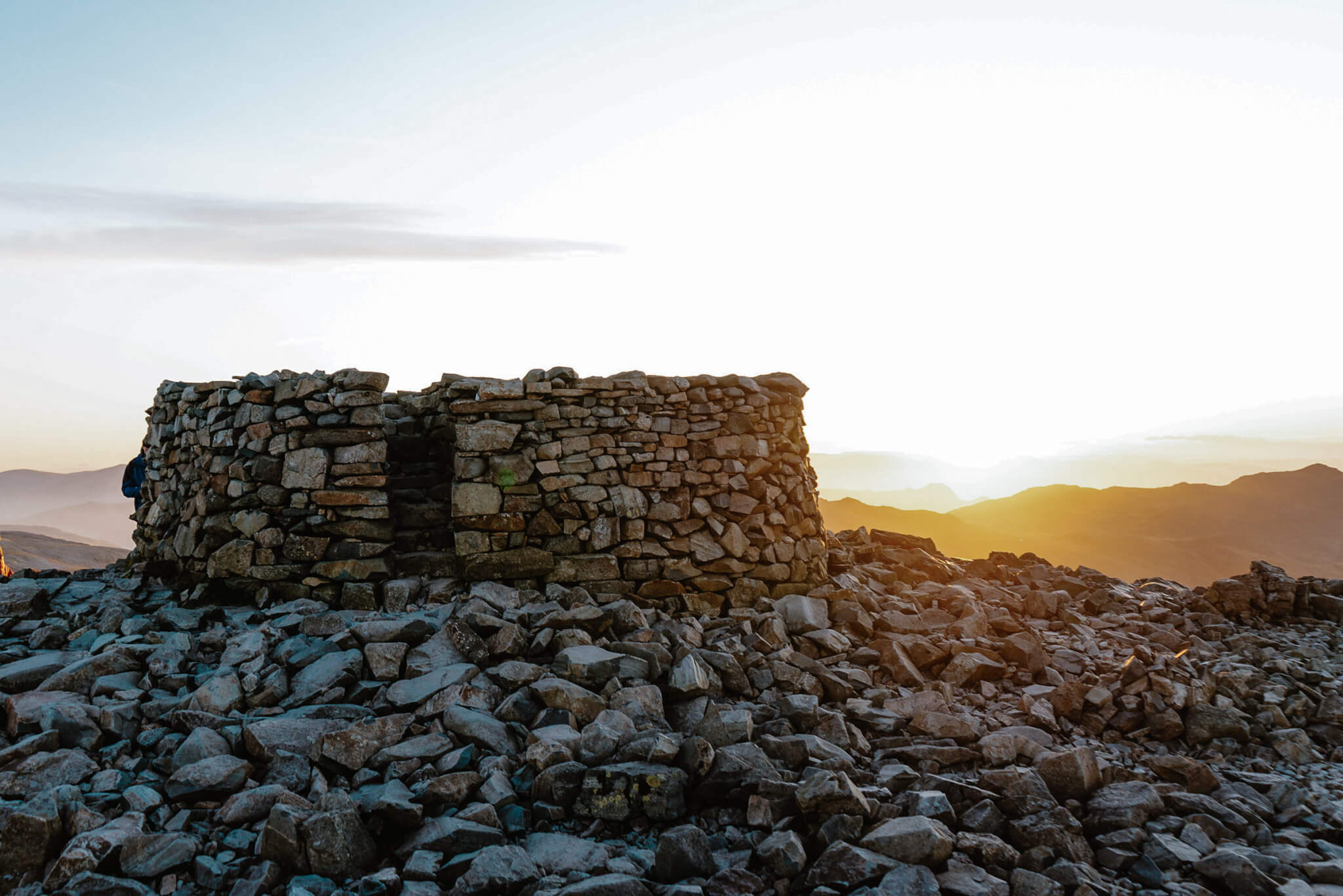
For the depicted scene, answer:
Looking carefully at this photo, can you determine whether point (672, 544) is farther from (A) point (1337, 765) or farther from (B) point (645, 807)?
(A) point (1337, 765)

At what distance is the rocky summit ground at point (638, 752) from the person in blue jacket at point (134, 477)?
9.26 ft

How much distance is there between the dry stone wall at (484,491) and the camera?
853cm

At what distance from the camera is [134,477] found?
451 inches

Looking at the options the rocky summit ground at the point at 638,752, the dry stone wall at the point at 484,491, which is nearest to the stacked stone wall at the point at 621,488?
the dry stone wall at the point at 484,491

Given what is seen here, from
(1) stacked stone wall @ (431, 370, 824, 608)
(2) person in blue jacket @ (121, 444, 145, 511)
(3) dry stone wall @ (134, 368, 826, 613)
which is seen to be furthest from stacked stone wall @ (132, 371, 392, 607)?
(2) person in blue jacket @ (121, 444, 145, 511)

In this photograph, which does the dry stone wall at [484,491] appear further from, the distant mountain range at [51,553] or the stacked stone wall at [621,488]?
the distant mountain range at [51,553]

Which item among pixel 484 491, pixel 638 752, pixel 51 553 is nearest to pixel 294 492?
pixel 484 491

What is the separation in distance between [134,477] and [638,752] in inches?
387

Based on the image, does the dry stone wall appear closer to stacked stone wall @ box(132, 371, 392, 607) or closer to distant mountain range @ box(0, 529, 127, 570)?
stacked stone wall @ box(132, 371, 392, 607)

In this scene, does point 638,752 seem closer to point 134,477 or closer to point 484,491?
point 484,491

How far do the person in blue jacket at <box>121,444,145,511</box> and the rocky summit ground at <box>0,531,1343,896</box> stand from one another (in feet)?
9.26

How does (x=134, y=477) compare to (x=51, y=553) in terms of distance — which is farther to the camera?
(x=51, y=553)

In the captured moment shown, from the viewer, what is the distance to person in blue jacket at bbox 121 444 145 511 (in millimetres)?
11320

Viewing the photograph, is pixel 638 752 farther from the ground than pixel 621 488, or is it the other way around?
pixel 621 488
